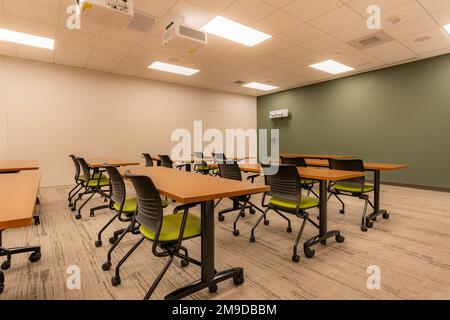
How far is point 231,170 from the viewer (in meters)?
3.43

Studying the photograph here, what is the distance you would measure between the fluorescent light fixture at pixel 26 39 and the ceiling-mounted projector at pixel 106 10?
95.6 inches

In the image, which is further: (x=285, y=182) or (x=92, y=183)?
(x=92, y=183)

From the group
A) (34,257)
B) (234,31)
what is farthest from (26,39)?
(34,257)

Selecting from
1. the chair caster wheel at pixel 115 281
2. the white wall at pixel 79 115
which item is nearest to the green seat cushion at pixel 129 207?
the chair caster wheel at pixel 115 281

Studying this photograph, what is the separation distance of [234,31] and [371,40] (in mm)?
2552

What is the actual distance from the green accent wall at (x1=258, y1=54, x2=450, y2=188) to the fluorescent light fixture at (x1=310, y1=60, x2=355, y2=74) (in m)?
0.63

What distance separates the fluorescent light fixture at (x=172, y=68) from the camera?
5984 millimetres

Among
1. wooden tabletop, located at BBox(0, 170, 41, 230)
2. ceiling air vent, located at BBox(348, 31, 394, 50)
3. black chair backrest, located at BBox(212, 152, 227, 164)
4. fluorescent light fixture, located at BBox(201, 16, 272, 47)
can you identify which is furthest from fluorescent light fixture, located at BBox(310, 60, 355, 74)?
wooden tabletop, located at BBox(0, 170, 41, 230)

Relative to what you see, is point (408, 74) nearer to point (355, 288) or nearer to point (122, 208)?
point (355, 288)

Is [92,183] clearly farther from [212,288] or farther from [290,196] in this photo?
[290,196]

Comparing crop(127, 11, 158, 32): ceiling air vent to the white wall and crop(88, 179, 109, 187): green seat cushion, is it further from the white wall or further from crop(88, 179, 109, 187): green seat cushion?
the white wall

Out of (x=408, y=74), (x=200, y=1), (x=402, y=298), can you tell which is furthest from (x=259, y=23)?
(x=408, y=74)

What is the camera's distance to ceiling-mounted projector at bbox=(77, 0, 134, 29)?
2.64 m

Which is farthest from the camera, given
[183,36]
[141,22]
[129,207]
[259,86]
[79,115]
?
[259,86]
